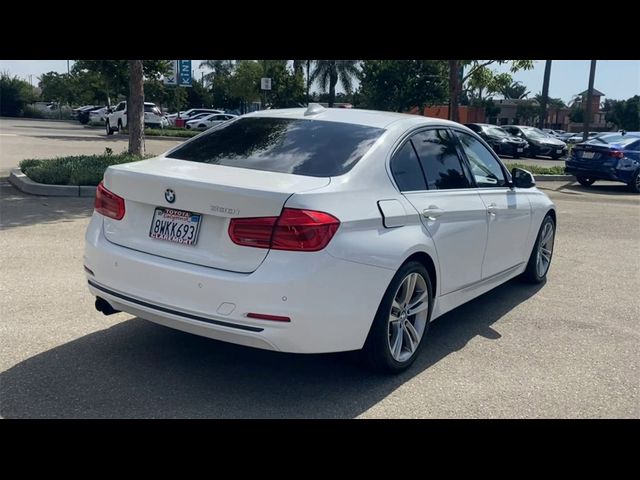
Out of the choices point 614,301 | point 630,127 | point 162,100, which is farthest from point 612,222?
point 630,127

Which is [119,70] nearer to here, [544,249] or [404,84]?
[404,84]

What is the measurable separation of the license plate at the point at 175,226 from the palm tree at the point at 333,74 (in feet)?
187

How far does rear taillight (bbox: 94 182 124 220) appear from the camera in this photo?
13.5 ft

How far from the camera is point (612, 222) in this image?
1131 centimetres

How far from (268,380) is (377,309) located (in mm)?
851

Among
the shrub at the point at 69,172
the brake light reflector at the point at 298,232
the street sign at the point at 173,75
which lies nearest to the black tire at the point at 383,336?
the brake light reflector at the point at 298,232

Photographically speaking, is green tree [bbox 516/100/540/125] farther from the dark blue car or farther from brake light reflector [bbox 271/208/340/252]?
brake light reflector [bbox 271/208/340/252]

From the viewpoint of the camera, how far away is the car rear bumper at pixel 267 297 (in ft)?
11.6

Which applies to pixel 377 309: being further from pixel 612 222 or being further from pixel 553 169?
pixel 553 169

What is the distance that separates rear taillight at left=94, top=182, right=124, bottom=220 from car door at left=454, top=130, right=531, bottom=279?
2.83m

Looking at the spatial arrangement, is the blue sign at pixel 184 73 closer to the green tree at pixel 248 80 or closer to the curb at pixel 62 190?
the green tree at pixel 248 80

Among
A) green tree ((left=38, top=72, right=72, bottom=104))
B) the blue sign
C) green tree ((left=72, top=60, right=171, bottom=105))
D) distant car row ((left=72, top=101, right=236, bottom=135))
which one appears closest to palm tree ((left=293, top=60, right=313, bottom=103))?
distant car row ((left=72, top=101, right=236, bottom=135))

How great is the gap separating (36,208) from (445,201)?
271 inches

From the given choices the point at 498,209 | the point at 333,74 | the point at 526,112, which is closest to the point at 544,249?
the point at 498,209
